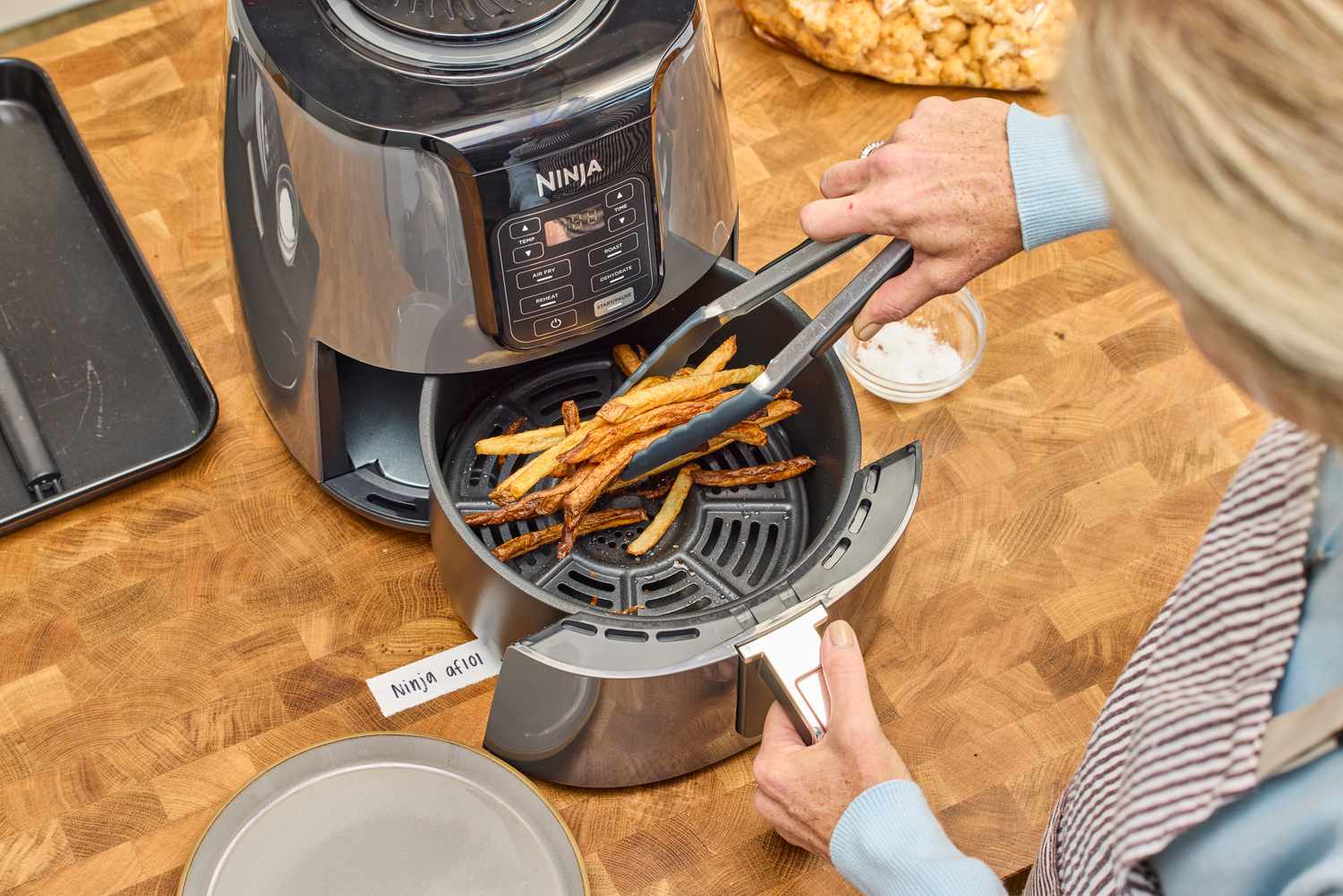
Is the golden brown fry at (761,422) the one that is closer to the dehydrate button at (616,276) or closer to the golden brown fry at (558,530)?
the golden brown fry at (558,530)

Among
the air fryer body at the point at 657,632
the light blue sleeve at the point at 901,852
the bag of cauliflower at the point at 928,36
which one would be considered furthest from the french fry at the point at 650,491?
the bag of cauliflower at the point at 928,36

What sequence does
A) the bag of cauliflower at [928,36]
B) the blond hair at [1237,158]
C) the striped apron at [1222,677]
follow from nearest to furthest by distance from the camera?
the blond hair at [1237,158]
the striped apron at [1222,677]
the bag of cauliflower at [928,36]

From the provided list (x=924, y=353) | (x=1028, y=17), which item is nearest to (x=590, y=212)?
(x=924, y=353)

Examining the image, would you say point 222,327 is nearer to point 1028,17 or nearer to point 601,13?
point 601,13

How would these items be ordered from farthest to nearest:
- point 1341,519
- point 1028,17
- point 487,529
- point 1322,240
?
point 1028,17 → point 487,529 → point 1341,519 → point 1322,240

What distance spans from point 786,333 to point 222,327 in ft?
1.75

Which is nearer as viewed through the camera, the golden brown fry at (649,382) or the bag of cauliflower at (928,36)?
the golden brown fry at (649,382)

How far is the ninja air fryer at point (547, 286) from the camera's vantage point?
0.84m

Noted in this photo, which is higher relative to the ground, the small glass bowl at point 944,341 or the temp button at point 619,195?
the temp button at point 619,195

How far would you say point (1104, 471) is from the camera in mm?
1131

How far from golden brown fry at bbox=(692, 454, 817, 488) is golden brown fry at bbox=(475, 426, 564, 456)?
121 mm

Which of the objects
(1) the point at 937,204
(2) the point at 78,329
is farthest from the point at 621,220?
(2) the point at 78,329

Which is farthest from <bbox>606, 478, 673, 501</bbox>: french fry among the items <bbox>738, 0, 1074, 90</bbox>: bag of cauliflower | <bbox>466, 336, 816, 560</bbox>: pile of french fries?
<bbox>738, 0, 1074, 90</bbox>: bag of cauliflower

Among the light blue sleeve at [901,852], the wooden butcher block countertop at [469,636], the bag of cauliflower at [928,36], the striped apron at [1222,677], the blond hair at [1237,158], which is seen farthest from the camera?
the bag of cauliflower at [928,36]
